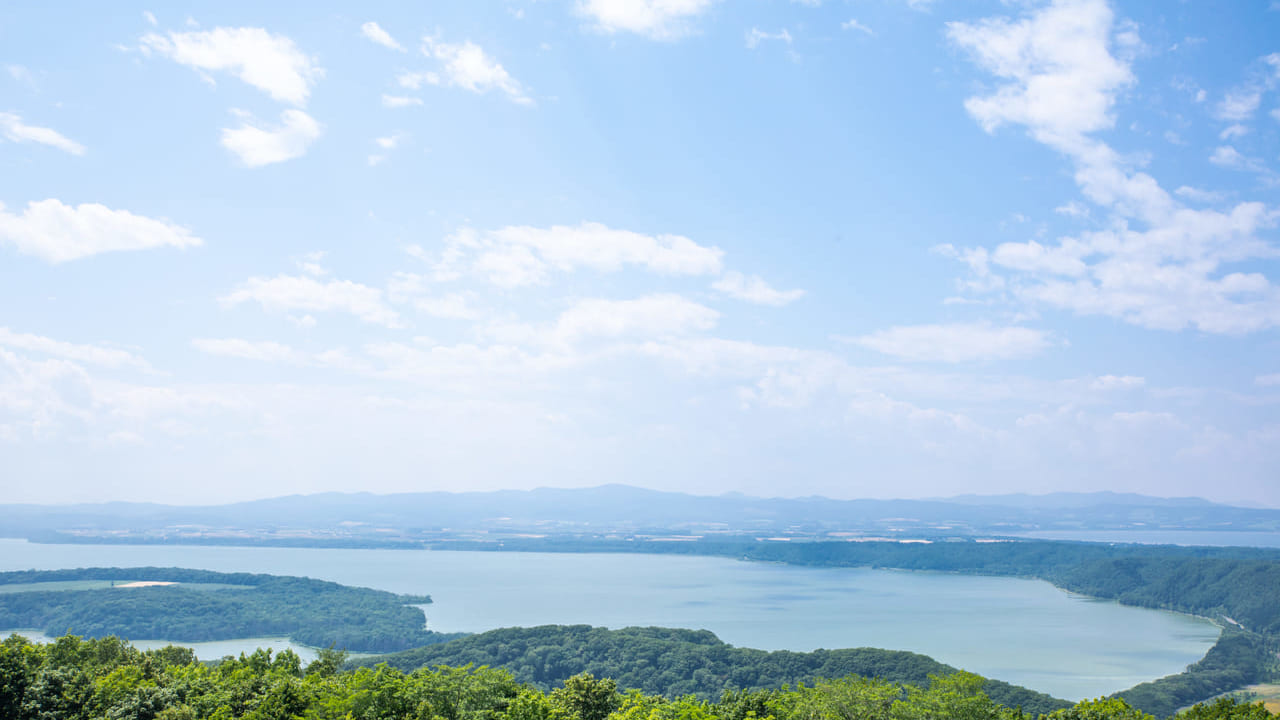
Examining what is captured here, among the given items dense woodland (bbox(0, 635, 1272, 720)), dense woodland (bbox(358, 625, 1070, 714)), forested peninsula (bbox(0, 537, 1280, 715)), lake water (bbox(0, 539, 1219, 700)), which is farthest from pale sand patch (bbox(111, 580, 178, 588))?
dense woodland (bbox(0, 635, 1272, 720))

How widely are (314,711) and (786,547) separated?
144740mm

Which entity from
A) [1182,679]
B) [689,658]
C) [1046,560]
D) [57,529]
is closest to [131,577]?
[689,658]

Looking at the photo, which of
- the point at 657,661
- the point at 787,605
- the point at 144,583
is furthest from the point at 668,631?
the point at 144,583

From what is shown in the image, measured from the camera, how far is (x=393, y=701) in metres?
14.8

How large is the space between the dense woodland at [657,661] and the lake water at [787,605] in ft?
34.5

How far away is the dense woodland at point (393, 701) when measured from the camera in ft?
48.3

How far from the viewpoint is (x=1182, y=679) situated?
49031 millimetres

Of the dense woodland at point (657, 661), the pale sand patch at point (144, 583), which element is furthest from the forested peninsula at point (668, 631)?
the pale sand patch at point (144, 583)

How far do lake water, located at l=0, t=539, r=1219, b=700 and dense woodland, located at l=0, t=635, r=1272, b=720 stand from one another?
3463 centimetres

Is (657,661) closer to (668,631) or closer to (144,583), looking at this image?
(668,631)

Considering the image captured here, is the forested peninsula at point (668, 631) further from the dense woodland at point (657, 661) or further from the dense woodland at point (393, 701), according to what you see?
the dense woodland at point (393, 701)

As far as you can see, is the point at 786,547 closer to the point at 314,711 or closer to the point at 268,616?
the point at 268,616

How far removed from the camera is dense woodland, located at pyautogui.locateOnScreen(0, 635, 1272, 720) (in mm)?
14719

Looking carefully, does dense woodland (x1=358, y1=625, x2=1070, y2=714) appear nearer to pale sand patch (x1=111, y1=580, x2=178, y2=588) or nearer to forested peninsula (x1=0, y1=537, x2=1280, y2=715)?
forested peninsula (x1=0, y1=537, x2=1280, y2=715)
